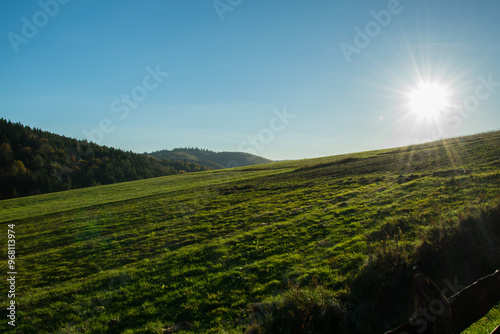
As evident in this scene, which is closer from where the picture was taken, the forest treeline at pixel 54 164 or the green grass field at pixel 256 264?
the green grass field at pixel 256 264

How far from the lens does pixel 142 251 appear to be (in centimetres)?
1928

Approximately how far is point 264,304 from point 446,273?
7760mm

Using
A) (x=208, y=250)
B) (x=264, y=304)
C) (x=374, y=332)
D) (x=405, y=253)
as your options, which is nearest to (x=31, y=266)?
(x=208, y=250)

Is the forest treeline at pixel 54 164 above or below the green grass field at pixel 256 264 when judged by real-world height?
above

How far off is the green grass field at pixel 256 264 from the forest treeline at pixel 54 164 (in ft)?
310

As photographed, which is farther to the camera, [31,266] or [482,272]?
[31,266]

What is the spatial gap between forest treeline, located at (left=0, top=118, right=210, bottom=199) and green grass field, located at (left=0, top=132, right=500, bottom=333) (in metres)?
94.5

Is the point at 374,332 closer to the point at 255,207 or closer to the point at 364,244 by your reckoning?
the point at 364,244

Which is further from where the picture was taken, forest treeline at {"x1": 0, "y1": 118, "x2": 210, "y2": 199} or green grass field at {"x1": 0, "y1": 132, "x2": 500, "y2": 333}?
forest treeline at {"x1": 0, "y1": 118, "x2": 210, "y2": 199}

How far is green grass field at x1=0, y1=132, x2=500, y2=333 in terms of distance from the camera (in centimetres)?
955

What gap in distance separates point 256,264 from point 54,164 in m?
147

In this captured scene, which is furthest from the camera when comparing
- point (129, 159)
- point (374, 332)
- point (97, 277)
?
point (129, 159)

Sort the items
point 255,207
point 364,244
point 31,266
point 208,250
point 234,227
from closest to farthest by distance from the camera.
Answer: point 364,244 < point 208,250 < point 31,266 < point 234,227 < point 255,207

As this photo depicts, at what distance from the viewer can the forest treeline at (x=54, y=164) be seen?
330 feet
